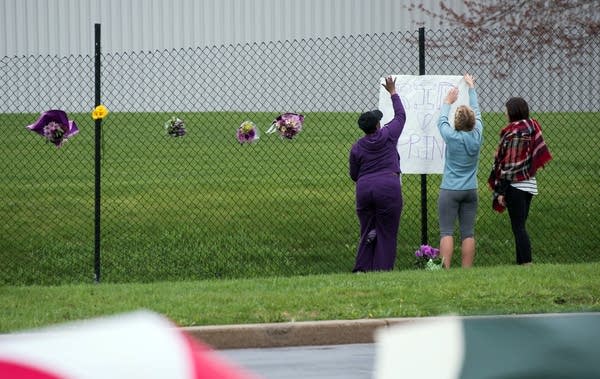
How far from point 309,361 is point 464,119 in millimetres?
4436

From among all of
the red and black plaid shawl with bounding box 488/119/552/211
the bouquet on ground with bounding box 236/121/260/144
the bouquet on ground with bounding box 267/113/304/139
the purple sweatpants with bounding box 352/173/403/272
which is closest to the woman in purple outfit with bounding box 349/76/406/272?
the purple sweatpants with bounding box 352/173/403/272

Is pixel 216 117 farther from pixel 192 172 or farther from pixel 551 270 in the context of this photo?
pixel 551 270

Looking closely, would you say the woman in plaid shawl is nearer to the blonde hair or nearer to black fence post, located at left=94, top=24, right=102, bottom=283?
the blonde hair

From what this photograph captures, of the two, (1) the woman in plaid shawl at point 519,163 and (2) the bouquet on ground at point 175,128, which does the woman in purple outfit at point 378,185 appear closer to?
(1) the woman in plaid shawl at point 519,163

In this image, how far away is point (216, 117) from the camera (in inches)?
921

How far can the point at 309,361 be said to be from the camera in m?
9.12

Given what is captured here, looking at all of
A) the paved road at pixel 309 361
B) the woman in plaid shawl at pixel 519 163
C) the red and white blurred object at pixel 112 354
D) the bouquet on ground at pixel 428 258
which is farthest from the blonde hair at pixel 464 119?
the red and white blurred object at pixel 112 354

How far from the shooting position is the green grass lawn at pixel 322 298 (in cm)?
1015

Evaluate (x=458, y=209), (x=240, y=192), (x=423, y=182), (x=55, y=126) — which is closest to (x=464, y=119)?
(x=458, y=209)

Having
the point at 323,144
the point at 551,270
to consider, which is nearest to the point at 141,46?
the point at 323,144

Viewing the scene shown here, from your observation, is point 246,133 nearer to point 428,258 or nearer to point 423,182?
point 423,182

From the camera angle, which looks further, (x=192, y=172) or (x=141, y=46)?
(x=141, y=46)

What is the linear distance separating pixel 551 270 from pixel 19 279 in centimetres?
537

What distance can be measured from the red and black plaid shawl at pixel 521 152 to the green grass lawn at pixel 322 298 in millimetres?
1510
